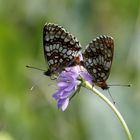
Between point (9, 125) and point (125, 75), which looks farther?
point (125, 75)

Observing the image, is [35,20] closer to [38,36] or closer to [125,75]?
[38,36]

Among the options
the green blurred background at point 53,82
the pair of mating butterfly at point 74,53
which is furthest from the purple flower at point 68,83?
the green blurred background at point 53,82

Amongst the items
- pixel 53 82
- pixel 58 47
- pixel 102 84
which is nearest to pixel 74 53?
pixel 58 47

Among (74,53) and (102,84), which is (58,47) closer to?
(74,53)

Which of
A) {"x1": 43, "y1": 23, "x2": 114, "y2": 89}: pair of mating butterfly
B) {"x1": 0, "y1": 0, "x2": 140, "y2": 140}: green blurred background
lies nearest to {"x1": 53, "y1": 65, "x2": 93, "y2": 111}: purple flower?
{"x1": 43, "y1": 23, "x2": 114, "y2": 89}: pair of mating butterfly

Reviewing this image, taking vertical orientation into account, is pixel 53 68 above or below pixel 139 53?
above

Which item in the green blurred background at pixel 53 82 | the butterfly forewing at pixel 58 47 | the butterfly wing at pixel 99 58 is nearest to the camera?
the butterfly wing at pixel 99 58

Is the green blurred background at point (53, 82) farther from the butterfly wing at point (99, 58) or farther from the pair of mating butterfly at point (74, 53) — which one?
the butterfly wing at point (99, 58)

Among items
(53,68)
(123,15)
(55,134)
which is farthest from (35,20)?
(53,68)
